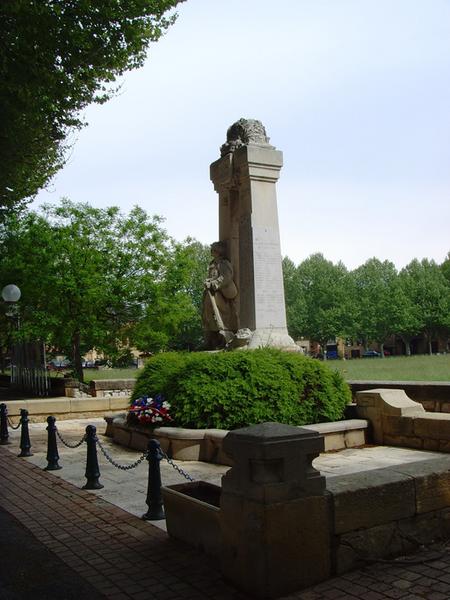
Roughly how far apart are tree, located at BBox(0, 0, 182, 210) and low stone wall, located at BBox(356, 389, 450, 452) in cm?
1023

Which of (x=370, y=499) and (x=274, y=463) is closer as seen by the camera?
(x=274, y=463)

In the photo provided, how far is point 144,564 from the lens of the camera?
509 centimetres

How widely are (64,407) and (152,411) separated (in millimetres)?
7348

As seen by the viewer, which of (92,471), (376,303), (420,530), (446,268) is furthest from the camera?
(446,268)

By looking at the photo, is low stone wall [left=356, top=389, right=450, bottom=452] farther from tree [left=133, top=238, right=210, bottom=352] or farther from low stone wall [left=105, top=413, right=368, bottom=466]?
tree [left=133, top=238, right=210, bottom=352]

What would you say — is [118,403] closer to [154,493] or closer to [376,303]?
[154,493]

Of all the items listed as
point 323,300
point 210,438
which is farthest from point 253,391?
point 323,300

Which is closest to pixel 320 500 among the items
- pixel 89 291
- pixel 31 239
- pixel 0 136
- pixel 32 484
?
pixel 32 484

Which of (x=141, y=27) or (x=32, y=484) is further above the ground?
(x=141, y=27)

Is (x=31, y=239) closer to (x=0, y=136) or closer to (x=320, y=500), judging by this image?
(x=0, y=136)

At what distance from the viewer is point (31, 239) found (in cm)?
2422

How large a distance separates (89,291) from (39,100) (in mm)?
9820

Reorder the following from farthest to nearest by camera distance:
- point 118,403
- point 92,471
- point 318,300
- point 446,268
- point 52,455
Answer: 1. point 446,268
2. point 318,300
3. point 118,403
4. point 52,455
5. point 92,471

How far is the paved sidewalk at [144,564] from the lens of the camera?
4.32 m
